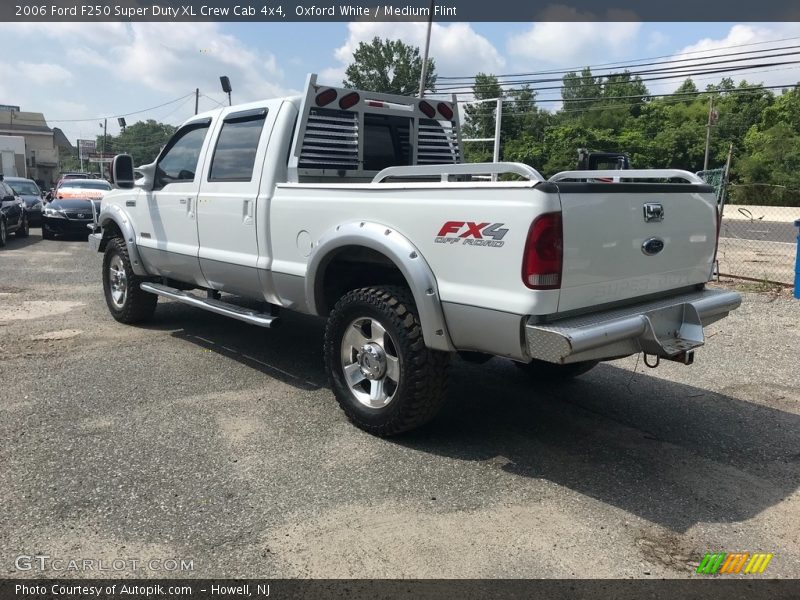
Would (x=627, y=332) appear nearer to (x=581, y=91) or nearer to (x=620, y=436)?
(x=620, y=436)

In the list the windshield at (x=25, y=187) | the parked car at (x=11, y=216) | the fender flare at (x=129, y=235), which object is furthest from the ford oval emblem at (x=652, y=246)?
the windshield at (x=25, y=187)

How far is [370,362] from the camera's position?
4117 mm

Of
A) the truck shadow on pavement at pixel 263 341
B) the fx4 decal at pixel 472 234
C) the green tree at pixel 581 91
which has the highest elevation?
the green tree at pixel 581 91

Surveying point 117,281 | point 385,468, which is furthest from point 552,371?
point 117,281

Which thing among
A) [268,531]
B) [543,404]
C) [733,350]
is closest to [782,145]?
[733,350]

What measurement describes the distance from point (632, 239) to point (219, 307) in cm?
336

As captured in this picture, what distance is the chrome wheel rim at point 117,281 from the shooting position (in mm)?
6922

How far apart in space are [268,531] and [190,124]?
4280mm

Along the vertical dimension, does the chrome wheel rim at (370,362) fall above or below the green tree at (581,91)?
below

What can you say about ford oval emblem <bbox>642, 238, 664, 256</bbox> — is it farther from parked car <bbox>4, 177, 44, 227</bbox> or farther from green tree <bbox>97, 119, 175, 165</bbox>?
green tree <bbox>97, 119, 175, 165</bbox>

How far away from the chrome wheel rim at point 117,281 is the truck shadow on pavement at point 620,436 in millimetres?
1565

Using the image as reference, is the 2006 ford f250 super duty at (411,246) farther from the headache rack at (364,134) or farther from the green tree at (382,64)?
the green tree at (382,64)

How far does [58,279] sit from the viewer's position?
10.1 m

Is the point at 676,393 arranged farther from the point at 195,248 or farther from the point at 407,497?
the point at 195,248
